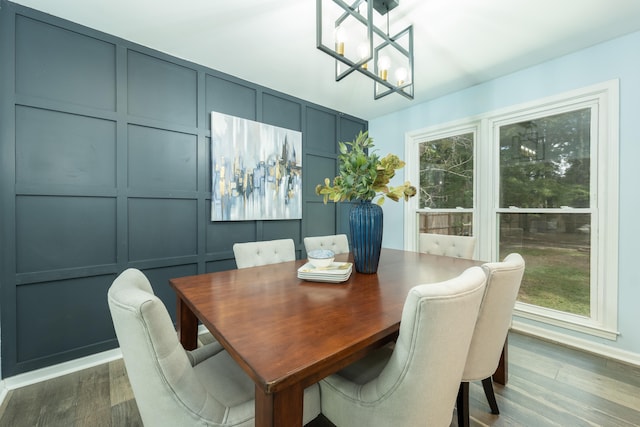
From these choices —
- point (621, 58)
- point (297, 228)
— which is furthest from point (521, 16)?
point (297, 228)

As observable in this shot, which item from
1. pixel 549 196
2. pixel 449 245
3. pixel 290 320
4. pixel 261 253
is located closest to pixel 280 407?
pixel 290 320

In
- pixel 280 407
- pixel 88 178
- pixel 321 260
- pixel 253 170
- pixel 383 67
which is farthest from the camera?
pixel 253 170

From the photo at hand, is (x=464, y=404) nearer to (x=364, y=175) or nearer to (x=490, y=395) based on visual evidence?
(x=490, y=395)

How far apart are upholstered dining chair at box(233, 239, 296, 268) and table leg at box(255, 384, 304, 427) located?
1269 mm

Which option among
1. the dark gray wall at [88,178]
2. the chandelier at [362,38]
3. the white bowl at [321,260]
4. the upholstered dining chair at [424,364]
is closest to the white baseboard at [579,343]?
the upholstered dining chair at [424,364]

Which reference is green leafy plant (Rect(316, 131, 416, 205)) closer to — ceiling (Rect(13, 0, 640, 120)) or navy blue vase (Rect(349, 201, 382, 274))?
navy blue vase (Rect(349, 201, 382, 274))

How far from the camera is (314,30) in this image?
2.04 metres

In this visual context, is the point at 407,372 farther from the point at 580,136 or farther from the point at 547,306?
the point at 580,136

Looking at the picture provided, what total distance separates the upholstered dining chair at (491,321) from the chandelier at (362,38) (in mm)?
1243

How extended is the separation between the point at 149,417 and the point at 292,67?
271cm

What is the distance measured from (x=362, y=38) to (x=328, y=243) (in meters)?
1.71

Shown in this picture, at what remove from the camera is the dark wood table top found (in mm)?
688

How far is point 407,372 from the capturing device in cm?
78

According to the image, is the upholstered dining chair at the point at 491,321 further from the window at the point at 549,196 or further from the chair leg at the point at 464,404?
the window at the point at 549,196
